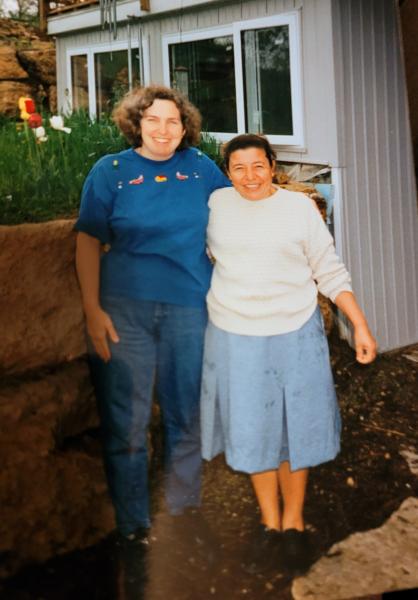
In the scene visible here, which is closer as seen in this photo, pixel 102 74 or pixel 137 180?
pixel 137 180

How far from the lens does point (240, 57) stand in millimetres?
1540

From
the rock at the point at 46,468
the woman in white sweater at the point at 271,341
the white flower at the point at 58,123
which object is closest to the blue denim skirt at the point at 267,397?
the woman in white sweater at the point at 271,341

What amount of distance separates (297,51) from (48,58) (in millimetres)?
487

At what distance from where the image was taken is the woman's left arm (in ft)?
5.33

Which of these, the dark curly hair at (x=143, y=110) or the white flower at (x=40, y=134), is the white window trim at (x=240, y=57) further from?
the white flower at (x=40, y=134)

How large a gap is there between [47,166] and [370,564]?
113 centimetres

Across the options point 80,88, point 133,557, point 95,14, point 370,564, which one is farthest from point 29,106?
point 370,564

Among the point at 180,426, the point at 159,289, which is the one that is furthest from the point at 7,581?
the point at 159,289

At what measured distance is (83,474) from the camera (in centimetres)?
147

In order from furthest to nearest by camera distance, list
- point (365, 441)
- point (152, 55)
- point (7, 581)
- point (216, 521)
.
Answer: point (365, 441), point (216, 521), point (152, 55), point (7, 581)

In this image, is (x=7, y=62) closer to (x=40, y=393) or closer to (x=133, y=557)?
(x=40, y=393)

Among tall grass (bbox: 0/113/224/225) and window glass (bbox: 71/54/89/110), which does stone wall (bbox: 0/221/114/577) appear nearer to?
tall grass (bbox: 0/113/224/225)

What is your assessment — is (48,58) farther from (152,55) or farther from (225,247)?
(225,247)

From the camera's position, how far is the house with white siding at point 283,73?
1.49m
